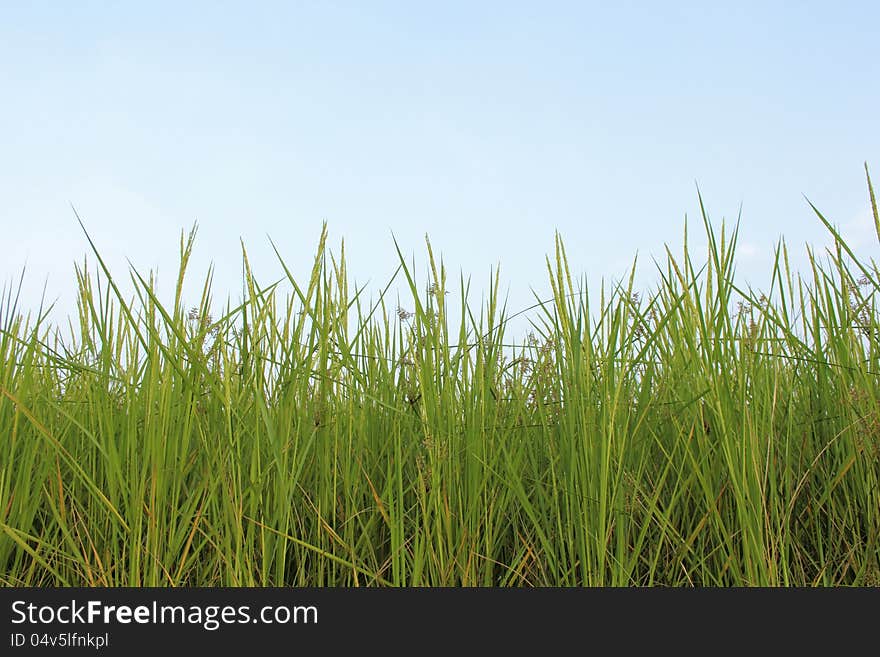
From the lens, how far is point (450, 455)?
1.71 meters

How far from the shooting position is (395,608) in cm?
162

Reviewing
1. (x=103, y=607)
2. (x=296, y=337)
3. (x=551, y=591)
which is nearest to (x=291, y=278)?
(x=296, y=337)

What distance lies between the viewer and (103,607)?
1624 millimetres

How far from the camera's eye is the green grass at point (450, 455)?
169cm

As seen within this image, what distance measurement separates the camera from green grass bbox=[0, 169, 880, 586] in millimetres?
1688

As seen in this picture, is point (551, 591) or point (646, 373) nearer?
point (551, 591)

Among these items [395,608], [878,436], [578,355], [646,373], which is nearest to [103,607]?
[395,608]

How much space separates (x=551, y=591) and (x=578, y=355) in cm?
→ 57

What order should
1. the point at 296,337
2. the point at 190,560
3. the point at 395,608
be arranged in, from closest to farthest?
the point at 395,608 < the point at 190,560 < the point at 296,337

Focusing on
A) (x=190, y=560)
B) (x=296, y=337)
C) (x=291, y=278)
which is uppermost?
(x=291, y=278)

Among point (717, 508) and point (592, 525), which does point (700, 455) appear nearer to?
point (717, 508)

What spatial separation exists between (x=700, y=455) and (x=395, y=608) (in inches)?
34.2

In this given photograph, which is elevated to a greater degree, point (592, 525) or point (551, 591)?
point (592, 525)

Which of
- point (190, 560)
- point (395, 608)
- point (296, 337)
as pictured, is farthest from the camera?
point (296, 337)
